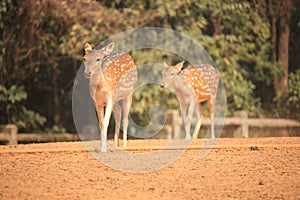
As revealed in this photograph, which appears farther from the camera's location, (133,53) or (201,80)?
(133,53)

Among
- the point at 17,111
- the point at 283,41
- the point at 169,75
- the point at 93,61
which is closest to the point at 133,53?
the point at 17,111

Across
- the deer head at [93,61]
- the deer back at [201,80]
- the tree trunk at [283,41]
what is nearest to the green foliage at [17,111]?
the deer back at [201,80]

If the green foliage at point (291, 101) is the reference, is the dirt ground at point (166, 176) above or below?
below

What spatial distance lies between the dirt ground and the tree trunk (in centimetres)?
1123

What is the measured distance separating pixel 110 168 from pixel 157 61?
9245mm

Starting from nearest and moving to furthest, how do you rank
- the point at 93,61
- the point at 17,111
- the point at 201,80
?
the point at 93,61, the point at 201,80, the point at 17,111

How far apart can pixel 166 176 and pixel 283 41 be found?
1437 centimetres

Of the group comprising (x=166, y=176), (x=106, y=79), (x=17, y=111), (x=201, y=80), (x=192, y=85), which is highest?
(x=201, y=80)

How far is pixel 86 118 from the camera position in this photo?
2177cm

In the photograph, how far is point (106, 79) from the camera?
1095 cm

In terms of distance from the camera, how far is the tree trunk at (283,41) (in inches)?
869

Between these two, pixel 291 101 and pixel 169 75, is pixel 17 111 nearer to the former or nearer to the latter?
pixel 291 101

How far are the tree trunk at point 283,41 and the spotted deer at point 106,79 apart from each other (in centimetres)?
1108

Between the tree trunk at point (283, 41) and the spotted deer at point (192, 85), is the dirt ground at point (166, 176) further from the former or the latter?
the tree trunk at point (283, 41)
